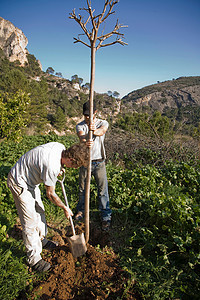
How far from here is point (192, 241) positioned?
2.07m

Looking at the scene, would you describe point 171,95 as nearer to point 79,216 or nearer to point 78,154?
point 79,216

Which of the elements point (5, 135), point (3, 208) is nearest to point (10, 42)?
point (5, 135)

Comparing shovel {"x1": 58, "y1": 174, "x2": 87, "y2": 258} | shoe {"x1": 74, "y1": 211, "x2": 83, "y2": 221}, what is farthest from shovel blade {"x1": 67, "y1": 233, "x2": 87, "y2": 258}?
shoe {"x1": 74, "y1": 211, "x2": 83, "y2": 221}

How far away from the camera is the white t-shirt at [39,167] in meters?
1.71

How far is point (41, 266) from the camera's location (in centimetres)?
201

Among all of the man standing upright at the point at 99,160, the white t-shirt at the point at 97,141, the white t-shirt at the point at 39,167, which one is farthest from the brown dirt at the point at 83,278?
A: the white t-shirt at the point at 97,141

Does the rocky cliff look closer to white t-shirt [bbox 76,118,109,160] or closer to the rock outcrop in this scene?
the rock outcrop

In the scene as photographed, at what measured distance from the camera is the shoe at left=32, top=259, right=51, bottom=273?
1993 millimetres

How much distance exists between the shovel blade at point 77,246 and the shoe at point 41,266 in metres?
0.32

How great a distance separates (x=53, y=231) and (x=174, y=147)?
4.89 metres

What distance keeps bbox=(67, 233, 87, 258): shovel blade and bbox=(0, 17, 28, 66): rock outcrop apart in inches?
2679

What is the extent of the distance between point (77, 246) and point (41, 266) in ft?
1.52

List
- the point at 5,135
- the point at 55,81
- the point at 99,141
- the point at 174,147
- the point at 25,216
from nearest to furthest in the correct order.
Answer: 1. the point at 25,216
2. the point at 99,141
3. the point at 174,147
4. the point at 5,135
5. the point at 55,81

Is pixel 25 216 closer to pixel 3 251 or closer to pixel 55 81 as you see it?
pixel 3 251
